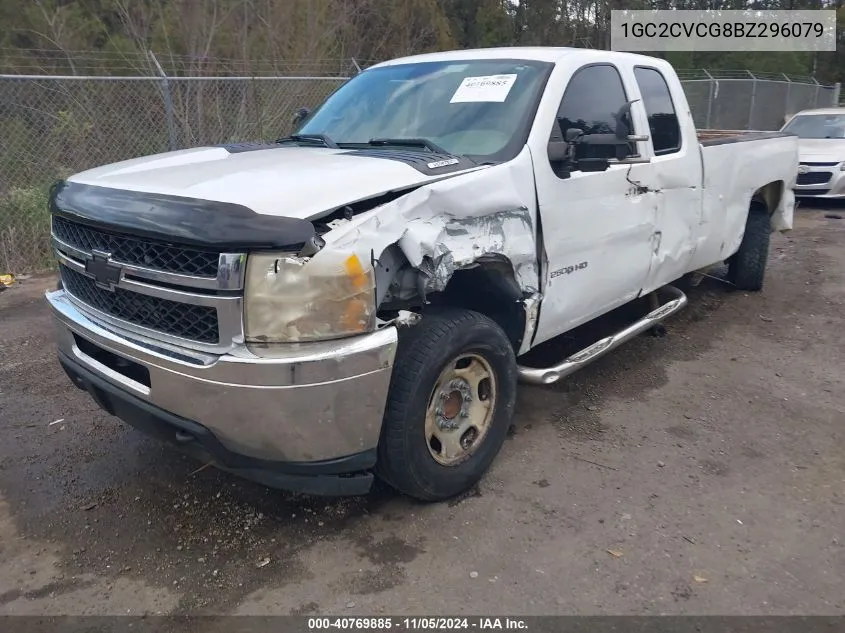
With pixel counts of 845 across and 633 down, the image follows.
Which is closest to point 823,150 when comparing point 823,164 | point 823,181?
point 823,164

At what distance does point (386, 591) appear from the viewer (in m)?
2.71

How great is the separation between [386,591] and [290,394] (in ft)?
2.84

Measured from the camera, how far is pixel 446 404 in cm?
321

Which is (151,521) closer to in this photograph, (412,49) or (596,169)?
(596,169)

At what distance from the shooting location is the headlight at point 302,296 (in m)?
2.46

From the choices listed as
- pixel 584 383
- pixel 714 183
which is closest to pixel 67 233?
pixel 584 383

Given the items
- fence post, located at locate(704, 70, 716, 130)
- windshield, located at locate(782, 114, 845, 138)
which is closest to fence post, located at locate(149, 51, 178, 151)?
windshield, located at locate(782, 114, 845, 138)

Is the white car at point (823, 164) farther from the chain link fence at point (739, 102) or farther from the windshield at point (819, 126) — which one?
the chain link fence at point (739, 102)

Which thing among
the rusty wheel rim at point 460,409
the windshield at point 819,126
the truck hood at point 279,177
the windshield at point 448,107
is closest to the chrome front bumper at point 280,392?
the rusty wheel rim at point 460,409

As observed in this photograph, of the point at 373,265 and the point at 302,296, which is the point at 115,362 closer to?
the point at 302,296

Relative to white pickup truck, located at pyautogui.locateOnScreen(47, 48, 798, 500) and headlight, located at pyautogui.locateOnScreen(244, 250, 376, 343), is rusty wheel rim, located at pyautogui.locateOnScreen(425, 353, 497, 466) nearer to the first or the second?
white pickup truck, located at pyautogui.locateOnScreen(47, 48, 798, 500)

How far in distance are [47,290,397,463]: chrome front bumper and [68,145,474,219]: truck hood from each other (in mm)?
525

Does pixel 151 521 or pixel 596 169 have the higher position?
pixel 596 169

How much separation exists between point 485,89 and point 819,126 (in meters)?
11.3
